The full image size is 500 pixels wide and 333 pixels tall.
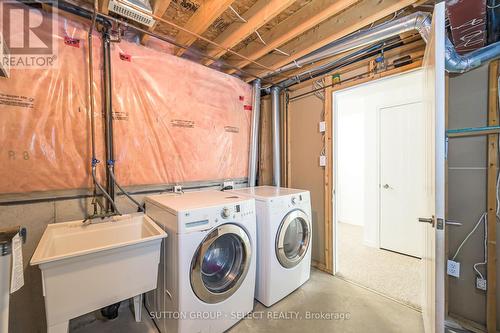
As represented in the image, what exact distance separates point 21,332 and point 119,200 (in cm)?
97

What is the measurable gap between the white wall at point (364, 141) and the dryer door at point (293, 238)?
Answer: 1.77 ft

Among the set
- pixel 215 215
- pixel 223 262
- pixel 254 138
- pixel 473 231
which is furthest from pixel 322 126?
pixel 223 262

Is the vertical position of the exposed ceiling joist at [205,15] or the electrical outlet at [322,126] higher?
the exposed ceiling joist at [205,15]

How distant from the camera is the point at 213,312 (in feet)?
4.79

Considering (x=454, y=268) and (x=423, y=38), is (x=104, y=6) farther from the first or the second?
(x=454, y=268)

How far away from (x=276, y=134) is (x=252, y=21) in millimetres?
1363

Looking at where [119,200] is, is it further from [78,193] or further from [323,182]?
[323,182]

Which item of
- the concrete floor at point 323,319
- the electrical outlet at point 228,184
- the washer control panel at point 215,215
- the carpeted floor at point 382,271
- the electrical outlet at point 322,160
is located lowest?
the concrete floor at point 323,319

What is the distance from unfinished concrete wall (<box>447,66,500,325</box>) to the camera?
1.57 m

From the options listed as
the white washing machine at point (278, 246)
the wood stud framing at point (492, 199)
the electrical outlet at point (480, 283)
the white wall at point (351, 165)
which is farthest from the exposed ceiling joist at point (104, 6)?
the white wall at point (351, 165)

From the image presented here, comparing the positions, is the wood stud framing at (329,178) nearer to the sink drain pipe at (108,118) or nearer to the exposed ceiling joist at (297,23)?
the exposed ceiling joist at (297,23)

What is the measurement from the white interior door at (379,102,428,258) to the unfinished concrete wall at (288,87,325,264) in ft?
3.91

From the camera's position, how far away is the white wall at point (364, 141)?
93.2 inches

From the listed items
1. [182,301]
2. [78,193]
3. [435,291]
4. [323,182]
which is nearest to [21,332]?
[78,193]
